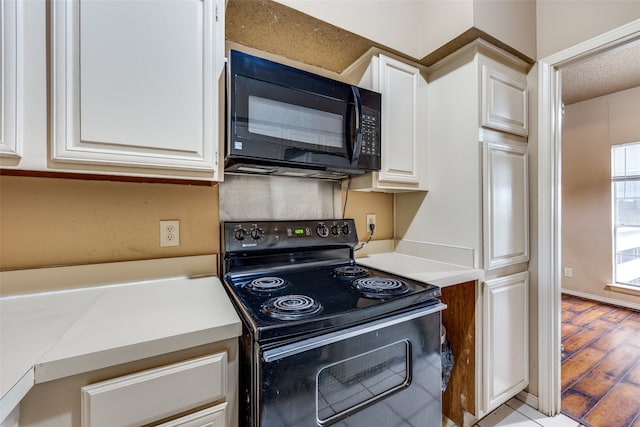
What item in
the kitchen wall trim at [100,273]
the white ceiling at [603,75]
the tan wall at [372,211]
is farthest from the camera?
the white ceiling at [603,75]

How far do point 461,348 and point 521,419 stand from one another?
1.84 feet

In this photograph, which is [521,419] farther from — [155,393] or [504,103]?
[155,393]

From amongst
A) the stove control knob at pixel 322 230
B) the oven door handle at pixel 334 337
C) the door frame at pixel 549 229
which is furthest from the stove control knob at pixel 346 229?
the door frame at pixel 549 229

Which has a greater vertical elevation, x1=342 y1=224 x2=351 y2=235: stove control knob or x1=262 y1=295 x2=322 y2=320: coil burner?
x1=342 y1=224 x2=351 y2=235: stove control knob

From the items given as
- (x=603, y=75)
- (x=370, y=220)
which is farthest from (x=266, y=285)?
(x=603, y=75)

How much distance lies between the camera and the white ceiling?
8.38 feet

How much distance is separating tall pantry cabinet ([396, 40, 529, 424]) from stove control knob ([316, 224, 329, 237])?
64 cm

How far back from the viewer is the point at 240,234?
1323mm

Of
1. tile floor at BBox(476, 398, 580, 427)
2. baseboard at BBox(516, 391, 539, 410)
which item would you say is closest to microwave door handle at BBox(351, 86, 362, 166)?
tile floor at BBox(476, 398, 580, 427)

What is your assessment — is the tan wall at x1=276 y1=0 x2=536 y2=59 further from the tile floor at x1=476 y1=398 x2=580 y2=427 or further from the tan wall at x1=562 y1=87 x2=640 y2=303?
the tan wall at x1=562 y1=87 x2=640 y2=303

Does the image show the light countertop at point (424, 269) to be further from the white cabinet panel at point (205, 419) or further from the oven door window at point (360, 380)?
the white cabinet panel at point (205, 419)

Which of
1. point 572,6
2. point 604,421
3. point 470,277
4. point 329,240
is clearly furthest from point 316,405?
point 572,6

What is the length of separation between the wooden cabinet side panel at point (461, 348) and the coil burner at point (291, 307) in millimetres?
981

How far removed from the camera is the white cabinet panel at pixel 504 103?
148 centimetres
